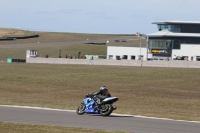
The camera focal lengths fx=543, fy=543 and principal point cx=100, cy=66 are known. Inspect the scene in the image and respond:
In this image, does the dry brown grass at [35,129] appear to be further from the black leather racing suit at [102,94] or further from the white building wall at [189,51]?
the white building wall at [189,51]

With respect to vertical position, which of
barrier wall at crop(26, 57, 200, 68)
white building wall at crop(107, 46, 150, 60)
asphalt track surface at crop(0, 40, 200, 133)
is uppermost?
white building wall at crop(107, 46, 150, 60)

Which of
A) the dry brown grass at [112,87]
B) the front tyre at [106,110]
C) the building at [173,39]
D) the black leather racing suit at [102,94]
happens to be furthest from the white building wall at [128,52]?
the front tyre at [106,110]

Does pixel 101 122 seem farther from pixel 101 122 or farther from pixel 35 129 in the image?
pixel 35 129

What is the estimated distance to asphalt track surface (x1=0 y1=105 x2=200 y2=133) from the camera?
1892 cm

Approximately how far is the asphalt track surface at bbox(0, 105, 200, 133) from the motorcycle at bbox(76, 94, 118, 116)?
0.25 m

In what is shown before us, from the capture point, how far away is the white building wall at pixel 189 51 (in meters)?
93.8

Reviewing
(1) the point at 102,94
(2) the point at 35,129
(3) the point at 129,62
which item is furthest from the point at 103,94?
(3) the point at 129,62

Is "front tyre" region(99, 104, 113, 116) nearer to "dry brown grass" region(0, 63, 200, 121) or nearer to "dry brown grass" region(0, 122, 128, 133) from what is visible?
"dry brown grass" region(0, 122, 128, 133)

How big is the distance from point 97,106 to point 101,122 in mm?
3000

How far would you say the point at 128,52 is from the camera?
104438 mm

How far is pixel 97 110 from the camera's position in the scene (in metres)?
23.8

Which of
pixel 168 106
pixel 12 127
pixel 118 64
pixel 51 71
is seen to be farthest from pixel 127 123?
pixel 118 64

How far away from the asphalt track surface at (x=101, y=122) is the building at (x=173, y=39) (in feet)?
245

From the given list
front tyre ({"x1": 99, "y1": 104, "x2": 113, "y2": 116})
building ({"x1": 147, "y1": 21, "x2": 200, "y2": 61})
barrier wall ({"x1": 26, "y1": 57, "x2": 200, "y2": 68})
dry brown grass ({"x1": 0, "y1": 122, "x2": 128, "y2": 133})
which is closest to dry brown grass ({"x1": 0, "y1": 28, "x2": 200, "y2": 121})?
front tyre ({"x1": 99, "y1": 104, "x2": 113, "y2": 116})
